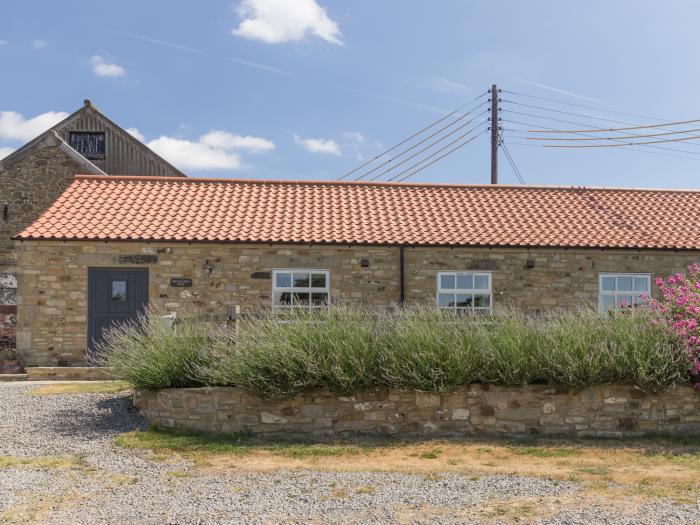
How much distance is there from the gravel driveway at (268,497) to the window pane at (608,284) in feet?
30.6

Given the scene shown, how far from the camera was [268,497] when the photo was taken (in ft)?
19.2

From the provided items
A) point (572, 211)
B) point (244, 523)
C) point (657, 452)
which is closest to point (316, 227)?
point (572, 211)

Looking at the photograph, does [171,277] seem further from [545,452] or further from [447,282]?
[545,452]

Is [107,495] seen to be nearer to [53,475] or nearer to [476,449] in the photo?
[53,475]

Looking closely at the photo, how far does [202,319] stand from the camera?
9.52 m

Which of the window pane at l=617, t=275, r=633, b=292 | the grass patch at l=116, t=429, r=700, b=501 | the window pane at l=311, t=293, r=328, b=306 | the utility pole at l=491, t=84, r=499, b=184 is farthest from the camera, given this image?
the utility pole at l=491, t=84, r=499, b=184

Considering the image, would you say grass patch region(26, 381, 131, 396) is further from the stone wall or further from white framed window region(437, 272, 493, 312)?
white framed window region(437, 272, 493, 312)

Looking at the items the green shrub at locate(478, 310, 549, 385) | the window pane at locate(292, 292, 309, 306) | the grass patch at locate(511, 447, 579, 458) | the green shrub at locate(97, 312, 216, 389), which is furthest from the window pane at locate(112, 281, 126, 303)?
the grass patch at locate(511, 447, 579, 458)

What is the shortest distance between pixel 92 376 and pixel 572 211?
1162 centimetres

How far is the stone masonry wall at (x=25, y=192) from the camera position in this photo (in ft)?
62.5

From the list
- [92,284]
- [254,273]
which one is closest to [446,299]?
[254,273]

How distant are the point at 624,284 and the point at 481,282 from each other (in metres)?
3.26

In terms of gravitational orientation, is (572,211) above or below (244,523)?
above

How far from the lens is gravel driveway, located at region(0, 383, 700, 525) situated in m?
5.30
